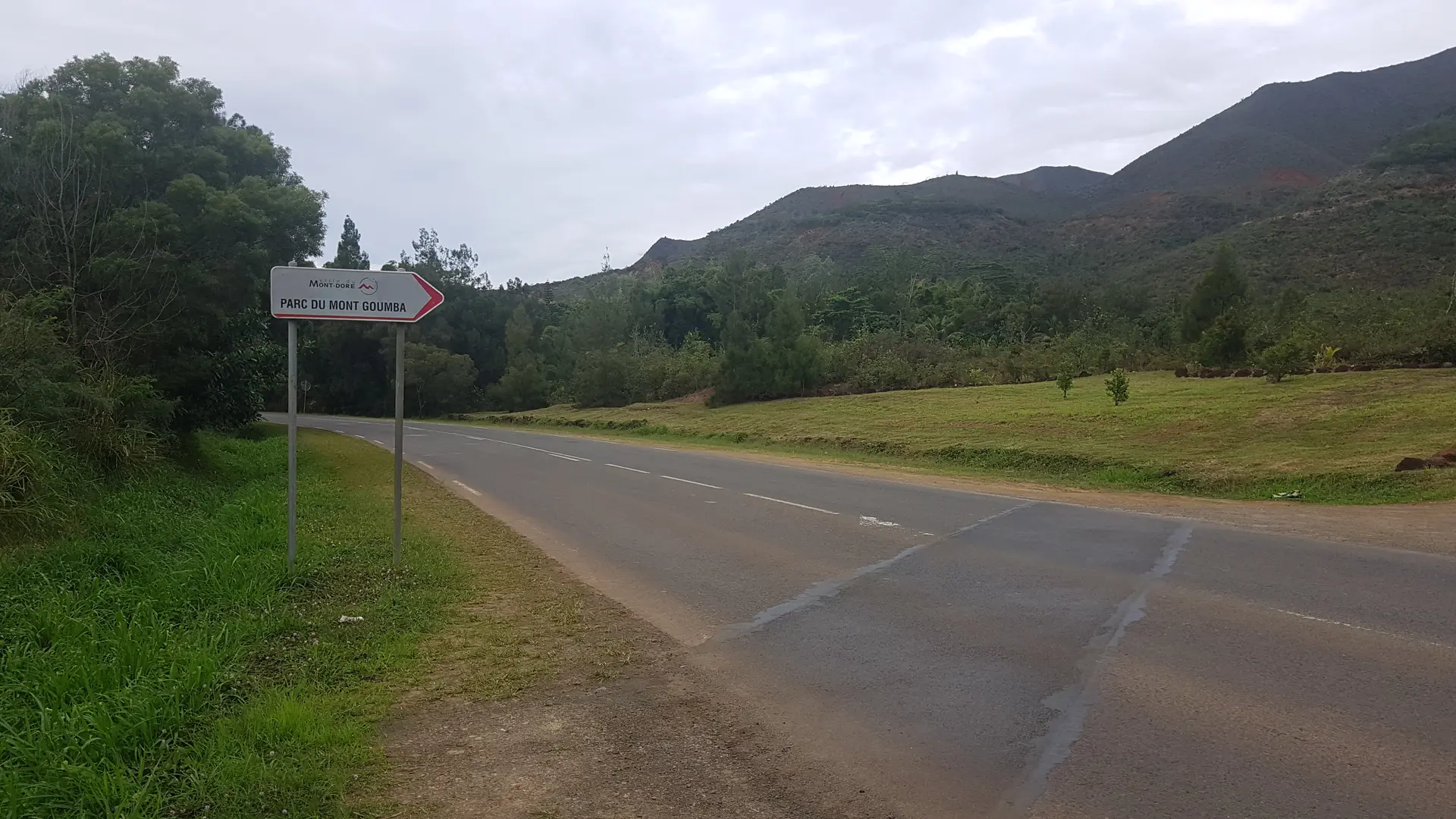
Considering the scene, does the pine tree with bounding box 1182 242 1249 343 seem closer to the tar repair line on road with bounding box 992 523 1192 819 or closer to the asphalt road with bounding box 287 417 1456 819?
the asphalt road with bounding box 287 417 1456 819

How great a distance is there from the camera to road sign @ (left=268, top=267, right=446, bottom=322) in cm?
782

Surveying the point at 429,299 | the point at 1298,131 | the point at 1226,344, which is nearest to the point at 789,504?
the point at 429,299

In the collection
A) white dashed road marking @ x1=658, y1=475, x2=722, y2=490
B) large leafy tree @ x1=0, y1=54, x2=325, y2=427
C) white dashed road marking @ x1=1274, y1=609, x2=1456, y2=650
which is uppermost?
large leafy tree @ x1=0, y1=54, x2=325, y2=427

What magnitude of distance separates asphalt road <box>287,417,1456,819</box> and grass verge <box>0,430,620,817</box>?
1.29m

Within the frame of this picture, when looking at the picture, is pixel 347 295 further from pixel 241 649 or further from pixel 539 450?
pixel 539 450

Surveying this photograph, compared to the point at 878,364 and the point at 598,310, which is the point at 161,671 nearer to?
the point at 878,364

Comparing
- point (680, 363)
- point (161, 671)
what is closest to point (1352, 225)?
point (680, 363)

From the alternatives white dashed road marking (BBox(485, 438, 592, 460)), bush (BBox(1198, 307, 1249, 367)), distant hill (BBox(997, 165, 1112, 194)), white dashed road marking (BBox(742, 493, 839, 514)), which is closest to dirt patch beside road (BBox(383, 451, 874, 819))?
white dashed road marking (BBox(742, 493, 839, 514))

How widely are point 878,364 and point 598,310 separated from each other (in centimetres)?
3432

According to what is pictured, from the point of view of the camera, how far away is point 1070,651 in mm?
6230

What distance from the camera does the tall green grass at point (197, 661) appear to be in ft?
13.6

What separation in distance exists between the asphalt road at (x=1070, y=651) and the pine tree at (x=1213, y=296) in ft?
101

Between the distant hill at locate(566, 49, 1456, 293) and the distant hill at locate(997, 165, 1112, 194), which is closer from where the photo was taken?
the distant hill at locate(566, 49, 1456, 293)

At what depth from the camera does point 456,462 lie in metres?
23.5
